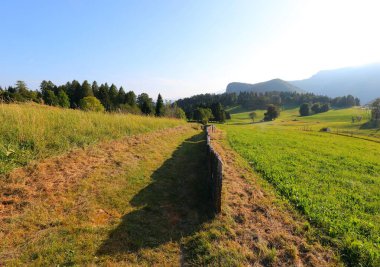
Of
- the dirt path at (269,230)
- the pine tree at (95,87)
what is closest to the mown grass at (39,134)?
the dirt path at (269,230)

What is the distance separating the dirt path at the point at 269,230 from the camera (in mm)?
4641

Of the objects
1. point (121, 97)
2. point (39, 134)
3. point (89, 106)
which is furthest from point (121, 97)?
point (39, 134)

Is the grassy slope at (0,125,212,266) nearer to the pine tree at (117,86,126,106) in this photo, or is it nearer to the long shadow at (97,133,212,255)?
the long shadow at (97,133,212,255)

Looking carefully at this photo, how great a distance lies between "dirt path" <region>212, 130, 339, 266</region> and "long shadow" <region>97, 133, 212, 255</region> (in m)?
0.96

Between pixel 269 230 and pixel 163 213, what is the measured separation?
9.48 ft

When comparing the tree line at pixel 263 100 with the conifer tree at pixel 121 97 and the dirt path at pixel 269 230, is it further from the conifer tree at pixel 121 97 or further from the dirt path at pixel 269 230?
the dirt path at pixel 269 230

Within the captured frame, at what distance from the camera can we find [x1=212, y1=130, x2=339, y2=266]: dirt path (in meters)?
4.64

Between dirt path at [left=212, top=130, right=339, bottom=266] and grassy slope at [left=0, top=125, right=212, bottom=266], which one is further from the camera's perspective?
dirt path at [left=212, top=130, right=339, bottom=266]

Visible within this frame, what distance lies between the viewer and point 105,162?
8.80 metres

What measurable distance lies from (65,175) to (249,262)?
19.5ft

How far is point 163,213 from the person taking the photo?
617cm

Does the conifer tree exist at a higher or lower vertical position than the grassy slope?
higher

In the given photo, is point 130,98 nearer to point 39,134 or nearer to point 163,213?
point 39,134

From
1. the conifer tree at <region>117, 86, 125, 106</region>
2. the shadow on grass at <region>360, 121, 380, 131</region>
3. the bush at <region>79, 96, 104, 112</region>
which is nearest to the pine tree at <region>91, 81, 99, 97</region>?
the conifer tree at <region>117, 86, 125, 106</region>
